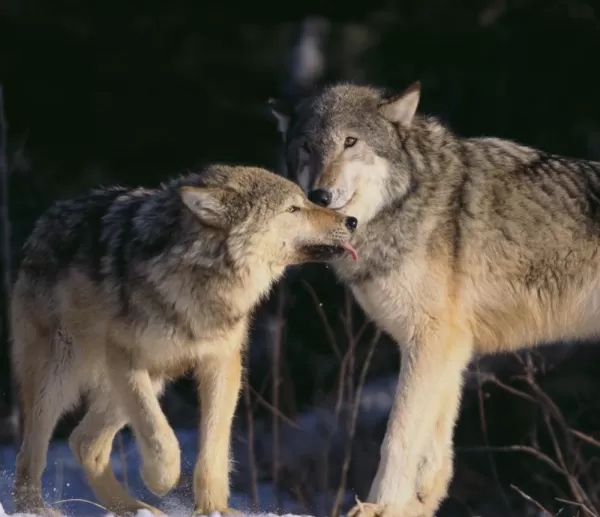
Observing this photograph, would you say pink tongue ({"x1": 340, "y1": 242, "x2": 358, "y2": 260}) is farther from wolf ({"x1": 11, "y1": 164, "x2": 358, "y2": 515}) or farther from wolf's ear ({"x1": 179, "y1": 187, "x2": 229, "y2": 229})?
wolf's ear ({"x1": 179, "y1": 187, "x2": 229, "y2": 229})

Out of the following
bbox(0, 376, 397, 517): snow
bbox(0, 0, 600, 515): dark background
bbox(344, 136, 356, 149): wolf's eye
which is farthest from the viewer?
bbox(0, 0, 600, 515): dark background

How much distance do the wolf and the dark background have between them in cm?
293

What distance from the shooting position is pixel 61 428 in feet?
36.4

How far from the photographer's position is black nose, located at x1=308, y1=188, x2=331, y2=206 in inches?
200

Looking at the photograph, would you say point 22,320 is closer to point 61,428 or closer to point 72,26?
Answer: point 61,428

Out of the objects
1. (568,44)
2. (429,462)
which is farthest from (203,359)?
(568,44)

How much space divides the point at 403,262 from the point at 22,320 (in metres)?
1.88

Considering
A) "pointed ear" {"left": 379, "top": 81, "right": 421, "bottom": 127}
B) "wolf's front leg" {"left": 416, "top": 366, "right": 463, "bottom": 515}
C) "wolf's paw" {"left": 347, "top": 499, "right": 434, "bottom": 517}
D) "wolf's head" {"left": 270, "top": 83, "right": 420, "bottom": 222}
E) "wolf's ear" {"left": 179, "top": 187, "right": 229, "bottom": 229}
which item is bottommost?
"wolf's paw" {"left": 347, "top": 499, "right": 434, "bottom": 517}

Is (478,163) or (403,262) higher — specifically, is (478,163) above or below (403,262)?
above

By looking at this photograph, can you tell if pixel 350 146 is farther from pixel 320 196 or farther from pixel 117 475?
pixel 117 475

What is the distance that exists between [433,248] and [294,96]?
16.3 feet

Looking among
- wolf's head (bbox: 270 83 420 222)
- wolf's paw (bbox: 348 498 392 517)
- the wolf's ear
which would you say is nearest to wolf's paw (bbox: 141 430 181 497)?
wolf's paw (bbox: 348 498 392 517)

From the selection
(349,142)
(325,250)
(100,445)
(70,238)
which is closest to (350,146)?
(349,142)

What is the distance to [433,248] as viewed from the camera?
17.2 feet
